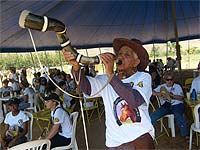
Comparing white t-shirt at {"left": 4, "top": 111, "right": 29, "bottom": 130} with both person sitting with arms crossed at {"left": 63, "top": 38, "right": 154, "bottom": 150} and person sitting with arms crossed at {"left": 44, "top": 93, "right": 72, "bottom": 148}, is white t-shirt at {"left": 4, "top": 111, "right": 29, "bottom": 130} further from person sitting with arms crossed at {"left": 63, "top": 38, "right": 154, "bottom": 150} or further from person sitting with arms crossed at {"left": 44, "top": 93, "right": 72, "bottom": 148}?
person sitting with arms crossed at {"left": 63, "top": 38, "right": 154, "bottom": 150}

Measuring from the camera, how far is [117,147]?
5.19 feet

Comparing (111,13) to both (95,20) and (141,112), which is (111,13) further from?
(141,112)

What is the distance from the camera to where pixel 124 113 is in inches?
60.2

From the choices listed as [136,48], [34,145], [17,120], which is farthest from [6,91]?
[136,48]

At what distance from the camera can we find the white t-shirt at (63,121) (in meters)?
3.16

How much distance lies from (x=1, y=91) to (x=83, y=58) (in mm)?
5769

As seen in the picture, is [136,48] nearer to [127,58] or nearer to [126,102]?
[127,58]

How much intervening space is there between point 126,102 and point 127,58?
0.24m

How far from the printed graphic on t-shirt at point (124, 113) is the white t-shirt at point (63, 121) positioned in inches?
66.6

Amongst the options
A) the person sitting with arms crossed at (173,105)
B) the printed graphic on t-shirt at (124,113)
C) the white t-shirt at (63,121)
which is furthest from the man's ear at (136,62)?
the person sitting with arms crossed at (173,105)

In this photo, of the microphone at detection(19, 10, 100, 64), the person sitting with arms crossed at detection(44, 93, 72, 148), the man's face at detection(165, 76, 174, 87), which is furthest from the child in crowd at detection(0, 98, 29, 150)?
the microphone at detection(19, 10, 100, 64)

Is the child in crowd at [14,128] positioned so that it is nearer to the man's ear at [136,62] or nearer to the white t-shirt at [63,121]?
the white t-shirt at [63,121]

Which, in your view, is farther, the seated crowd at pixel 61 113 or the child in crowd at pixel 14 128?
the child in crowd at pixel 14 128

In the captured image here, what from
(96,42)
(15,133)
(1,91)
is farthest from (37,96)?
(96,42)
